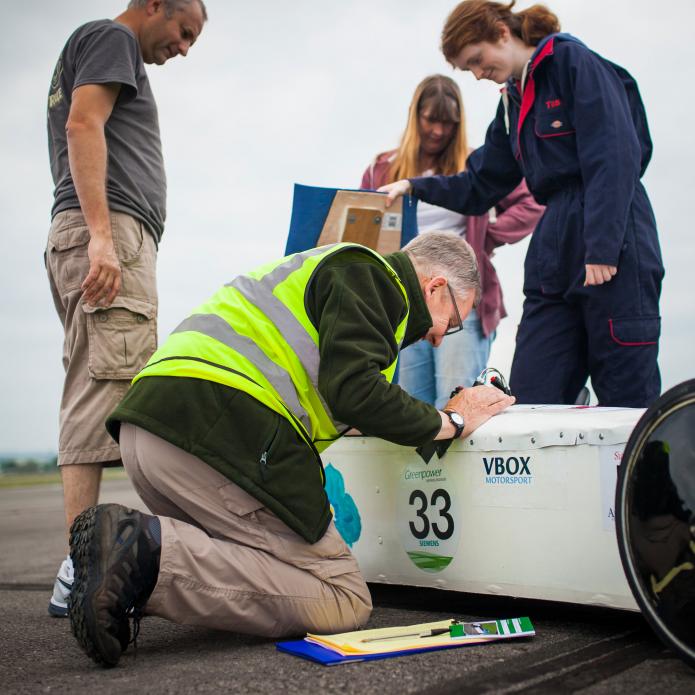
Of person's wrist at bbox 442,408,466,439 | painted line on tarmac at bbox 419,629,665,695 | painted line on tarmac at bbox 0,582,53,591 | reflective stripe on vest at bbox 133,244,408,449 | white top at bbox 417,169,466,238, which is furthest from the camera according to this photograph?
white top at bbox 417,169,466,238

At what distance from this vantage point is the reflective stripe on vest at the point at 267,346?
1959 millimetres

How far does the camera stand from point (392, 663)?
5.31ft

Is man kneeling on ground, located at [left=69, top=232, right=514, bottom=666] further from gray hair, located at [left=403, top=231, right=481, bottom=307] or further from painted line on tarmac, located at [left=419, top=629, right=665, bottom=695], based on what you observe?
painted line on tarmac, located at [left=419, top=629, right=665, bottom=695]

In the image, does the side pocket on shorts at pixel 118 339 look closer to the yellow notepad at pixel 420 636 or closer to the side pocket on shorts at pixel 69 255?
the side pocket on shorts at pixel 69 255

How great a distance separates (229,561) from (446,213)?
2.24m

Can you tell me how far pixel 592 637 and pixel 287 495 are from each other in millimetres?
769

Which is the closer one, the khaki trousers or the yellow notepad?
the yellow notepad

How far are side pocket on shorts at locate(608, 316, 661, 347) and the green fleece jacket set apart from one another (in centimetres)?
88

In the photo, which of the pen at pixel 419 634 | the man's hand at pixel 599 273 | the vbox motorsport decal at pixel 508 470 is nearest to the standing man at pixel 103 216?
the pen at pixel 419 634

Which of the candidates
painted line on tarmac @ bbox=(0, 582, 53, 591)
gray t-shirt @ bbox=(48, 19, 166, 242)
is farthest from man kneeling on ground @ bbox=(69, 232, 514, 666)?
painted line on tarmac @ bbox=(0, 582, 53, 591)

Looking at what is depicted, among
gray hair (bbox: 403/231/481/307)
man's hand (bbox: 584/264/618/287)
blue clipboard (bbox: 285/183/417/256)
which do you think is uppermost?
blue clipboard (bbox: 285/183/417/256)

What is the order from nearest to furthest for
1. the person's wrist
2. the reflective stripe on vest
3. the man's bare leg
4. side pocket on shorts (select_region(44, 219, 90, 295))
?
the reflective stripe on vest, the person's wrist, the man's bare leg, side pocket on shorts (select_region(44, 219, 90, 295))

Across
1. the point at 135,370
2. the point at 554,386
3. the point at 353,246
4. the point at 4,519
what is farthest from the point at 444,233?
the point at 4,519

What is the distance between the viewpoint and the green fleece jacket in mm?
1912
